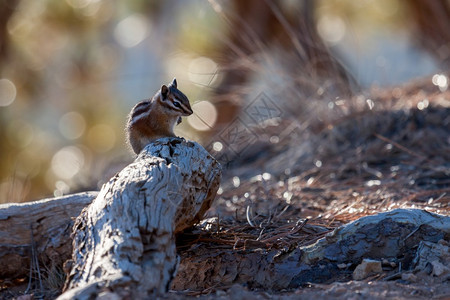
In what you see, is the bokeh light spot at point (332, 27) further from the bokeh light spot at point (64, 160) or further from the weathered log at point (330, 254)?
the weathered log at point (330, 254)

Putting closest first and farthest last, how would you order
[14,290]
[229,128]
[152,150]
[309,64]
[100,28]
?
[152,150]
[14,290]
[309,64]
[229,128]
[100,28]

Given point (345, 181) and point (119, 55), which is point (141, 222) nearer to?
point (345, 181)

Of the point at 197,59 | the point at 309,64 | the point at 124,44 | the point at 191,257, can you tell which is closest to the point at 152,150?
the point at 191,257

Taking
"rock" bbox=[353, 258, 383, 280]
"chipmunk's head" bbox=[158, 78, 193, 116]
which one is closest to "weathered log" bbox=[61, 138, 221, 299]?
"rock" bbox=[353, 258, 383, 280]

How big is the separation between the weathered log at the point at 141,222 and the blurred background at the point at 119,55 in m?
3.95

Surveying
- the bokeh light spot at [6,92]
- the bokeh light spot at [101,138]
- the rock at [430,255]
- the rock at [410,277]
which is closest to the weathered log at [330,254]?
the rock at [430,255]

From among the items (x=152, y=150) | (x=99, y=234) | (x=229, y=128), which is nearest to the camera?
(x=99, y=234)

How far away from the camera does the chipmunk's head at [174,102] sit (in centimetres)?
437

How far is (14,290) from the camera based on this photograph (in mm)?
3576

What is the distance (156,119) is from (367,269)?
6.83 ft

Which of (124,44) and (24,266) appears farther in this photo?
(124,44)

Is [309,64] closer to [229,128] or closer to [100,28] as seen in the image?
[229,128]

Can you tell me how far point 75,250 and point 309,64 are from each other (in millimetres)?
3797

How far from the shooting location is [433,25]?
30.0 ft
